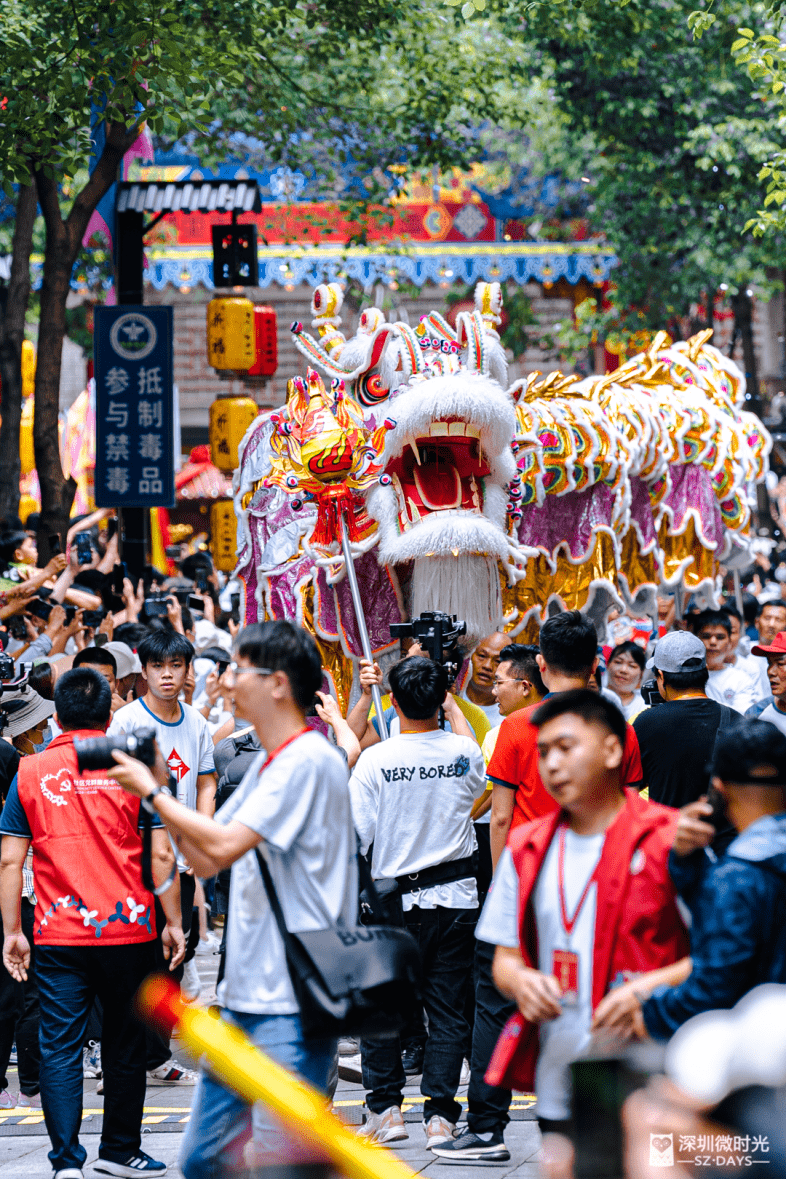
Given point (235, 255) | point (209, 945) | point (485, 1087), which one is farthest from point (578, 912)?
point (235, 255)

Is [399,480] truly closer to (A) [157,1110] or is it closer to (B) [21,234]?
(A) [157,1110]

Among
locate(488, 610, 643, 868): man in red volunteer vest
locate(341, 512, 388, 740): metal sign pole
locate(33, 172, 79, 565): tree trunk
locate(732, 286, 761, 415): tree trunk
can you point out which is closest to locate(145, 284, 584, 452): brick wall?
locate(732, 286, 761, 415): tree trunk

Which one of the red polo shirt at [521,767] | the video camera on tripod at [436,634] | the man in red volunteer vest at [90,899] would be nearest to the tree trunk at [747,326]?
the video camera on tripod at [436,634]

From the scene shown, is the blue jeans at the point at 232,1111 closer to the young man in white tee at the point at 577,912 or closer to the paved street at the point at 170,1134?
the young man in white tee at the point at 577,912

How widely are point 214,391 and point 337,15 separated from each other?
17932 millimetres

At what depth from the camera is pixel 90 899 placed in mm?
5125

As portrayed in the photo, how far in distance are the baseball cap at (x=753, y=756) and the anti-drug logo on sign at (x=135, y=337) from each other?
31.0 feet

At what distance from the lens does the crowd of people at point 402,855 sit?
3.34m

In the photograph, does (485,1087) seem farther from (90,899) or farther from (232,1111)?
(232,1111)

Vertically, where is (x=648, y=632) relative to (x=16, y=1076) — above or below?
above

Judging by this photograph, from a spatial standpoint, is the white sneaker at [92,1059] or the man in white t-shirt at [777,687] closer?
the man in white t-shirt at [777,687]

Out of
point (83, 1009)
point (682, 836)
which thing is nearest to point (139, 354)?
point (83, 1009)

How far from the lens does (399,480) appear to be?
27.8 ft

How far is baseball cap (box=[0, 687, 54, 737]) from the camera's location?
6586 mm
